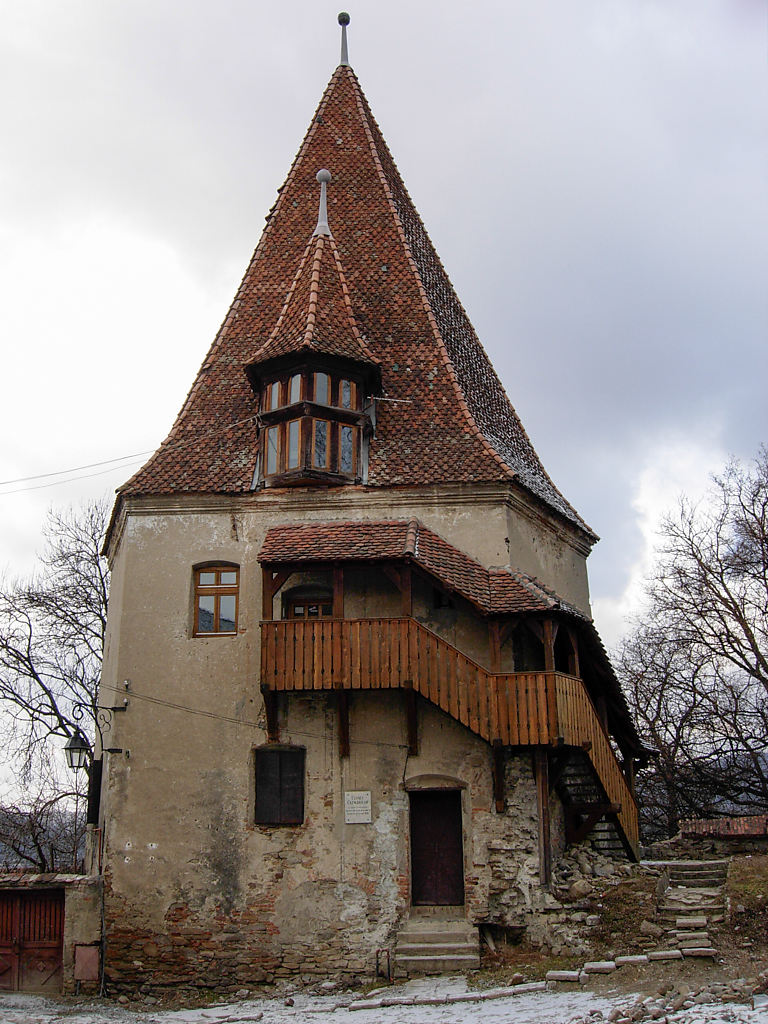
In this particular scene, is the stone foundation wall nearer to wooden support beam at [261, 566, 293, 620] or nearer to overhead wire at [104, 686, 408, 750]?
overhead wire at [104, 686, 408, 750]

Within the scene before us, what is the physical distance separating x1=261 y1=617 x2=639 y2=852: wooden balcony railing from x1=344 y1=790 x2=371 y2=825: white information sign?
6.03ft

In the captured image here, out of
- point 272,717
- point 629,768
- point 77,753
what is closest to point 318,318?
point 272,717

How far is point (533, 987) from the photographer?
13875 mm

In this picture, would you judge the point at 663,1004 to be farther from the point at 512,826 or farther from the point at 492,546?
the point at 492,546

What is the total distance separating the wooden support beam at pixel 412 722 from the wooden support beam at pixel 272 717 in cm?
219

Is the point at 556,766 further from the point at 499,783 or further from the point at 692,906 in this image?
the point at 692,906

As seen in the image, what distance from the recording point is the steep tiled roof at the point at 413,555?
16531 mm

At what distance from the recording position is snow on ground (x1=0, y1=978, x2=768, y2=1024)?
12.1m

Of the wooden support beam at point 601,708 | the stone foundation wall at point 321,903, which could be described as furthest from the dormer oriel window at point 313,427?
the wooden support beam at point 601,708

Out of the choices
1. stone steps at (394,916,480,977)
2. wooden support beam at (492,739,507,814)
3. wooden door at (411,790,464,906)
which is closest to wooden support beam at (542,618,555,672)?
wooden support beam at (492,739,507,814)

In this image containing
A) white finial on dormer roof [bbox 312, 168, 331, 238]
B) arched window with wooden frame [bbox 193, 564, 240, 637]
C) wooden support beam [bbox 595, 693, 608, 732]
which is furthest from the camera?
white finial on dormer roof [bbox 312, 168, 331, 238]

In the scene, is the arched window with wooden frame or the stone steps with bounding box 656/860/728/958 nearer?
the stone steps with bounding box 656/860/728/958

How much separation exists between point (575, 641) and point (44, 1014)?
9.94 metres

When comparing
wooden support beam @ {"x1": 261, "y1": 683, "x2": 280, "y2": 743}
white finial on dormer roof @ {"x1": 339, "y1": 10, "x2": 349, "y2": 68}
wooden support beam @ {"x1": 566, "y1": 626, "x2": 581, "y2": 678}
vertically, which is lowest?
wooden support beam @ {"x1": 261, "y1": 683, "x2": 280, "y2": 743}
